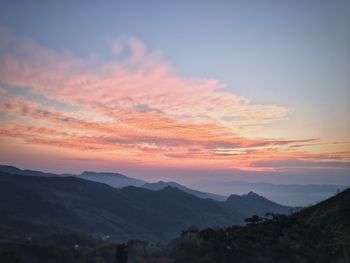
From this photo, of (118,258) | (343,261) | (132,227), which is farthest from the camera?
(132,227)

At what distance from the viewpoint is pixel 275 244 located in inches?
847

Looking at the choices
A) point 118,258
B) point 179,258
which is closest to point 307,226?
point 179,258

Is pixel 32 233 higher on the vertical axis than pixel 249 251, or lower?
lower

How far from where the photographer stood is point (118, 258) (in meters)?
13.5

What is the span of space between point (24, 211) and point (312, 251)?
17927 cm

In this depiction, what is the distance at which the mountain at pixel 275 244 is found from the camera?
19.6 metres

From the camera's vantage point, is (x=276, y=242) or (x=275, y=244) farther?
(x=276, y=242)

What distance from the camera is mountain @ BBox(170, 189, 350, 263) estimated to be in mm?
19578

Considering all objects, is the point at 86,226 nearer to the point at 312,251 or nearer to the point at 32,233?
the point at 32,233

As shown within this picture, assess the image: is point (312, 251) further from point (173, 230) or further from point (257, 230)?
point (173, 230)

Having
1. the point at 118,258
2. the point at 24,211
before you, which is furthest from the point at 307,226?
the point at 24,211

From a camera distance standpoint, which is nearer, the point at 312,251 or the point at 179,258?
the point at 312,251

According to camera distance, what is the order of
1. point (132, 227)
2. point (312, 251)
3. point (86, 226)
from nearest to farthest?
point (312, 251) → point (86, 226) → point (132, 227)

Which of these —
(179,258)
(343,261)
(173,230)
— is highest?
(343,261)
